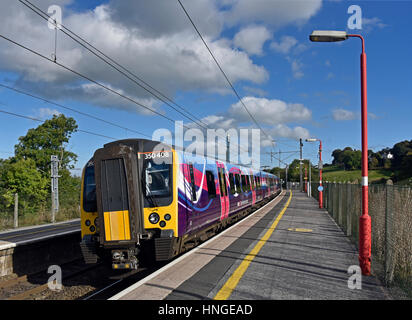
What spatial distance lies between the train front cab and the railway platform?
0.74m

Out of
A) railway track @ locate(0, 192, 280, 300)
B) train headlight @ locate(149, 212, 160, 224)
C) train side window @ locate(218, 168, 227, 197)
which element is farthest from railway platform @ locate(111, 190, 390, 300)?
train side window @ locate(218, 168, 227, 197)

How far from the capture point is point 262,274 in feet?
22.5

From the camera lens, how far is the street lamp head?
7469 millimetres

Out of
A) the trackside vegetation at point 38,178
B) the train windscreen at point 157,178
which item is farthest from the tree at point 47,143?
the train windscreen at point 157,178

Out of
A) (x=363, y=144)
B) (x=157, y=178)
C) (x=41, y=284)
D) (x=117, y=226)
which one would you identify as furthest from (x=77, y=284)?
(x=363, y=144)

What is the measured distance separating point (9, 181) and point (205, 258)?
94.2ft

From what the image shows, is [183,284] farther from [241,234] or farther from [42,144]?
[42,144]

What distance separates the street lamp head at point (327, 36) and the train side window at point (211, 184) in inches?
215

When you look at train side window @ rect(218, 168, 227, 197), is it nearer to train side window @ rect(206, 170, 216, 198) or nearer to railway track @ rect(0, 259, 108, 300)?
train side window @ rect(206, 170, 216, 198)

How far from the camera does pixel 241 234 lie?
12.0 m

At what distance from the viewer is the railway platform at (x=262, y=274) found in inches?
226

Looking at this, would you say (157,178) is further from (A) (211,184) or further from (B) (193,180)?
(A) (211,184)
